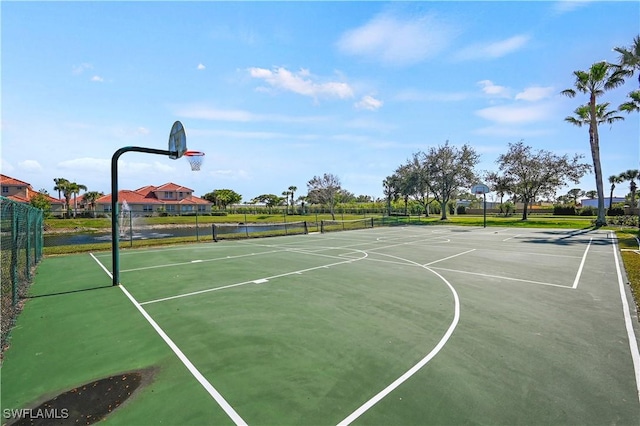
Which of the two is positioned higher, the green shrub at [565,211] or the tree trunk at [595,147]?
the tree trunk at [595,147]

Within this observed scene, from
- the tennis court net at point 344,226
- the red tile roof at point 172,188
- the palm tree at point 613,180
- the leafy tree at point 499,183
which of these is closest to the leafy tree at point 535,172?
the leafy tree at point 499,183

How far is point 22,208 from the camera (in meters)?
8.92

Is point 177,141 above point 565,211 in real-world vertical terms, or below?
above

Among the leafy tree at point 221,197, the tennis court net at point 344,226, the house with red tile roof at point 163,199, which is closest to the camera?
the tennis court net at point 344,226

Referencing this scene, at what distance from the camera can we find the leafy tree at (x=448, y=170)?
47.1 m

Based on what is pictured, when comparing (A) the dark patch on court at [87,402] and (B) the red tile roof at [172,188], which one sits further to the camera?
(B) the red tile roof at [172,188]

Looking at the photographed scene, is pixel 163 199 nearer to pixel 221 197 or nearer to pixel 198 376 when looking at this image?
pixel 221 197

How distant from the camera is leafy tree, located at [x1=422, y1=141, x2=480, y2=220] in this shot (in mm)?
47094

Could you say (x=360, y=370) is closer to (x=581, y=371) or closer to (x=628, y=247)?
(x=581, y=371)

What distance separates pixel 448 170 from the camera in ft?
156

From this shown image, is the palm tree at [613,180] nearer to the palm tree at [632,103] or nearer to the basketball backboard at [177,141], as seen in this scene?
the palm tree at [632,103]

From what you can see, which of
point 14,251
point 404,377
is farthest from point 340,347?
point 14,251

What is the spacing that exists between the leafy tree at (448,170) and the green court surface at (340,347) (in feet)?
130

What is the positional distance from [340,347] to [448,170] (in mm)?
47222
